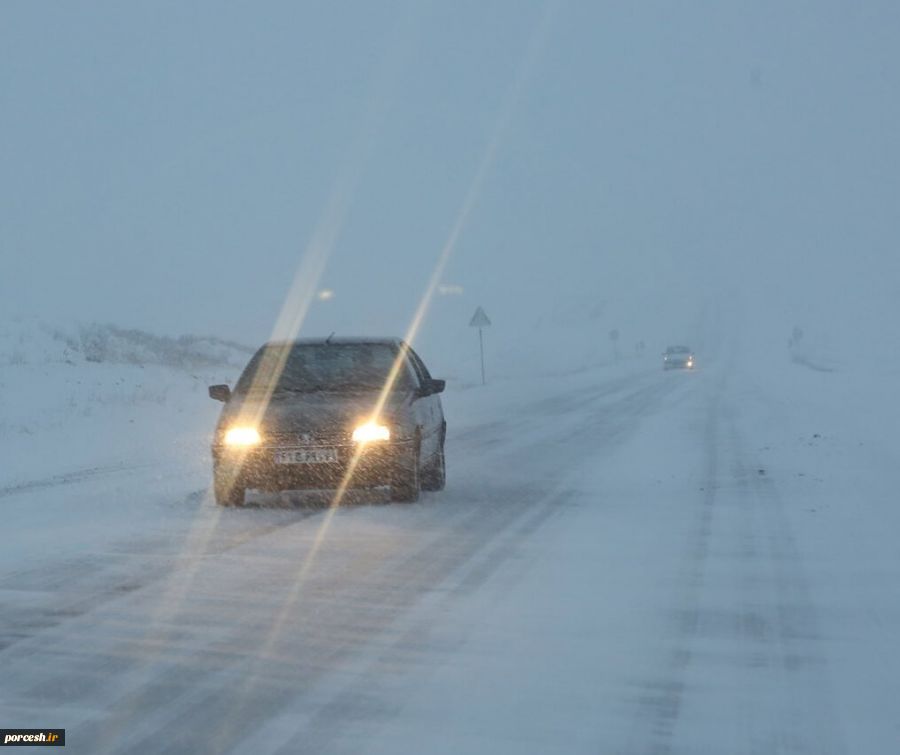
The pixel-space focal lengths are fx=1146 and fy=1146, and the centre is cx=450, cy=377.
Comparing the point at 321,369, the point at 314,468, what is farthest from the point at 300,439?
the point at 321,369

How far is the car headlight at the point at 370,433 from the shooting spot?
10.4 meters

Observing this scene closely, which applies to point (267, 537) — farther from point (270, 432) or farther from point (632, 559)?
point (632, 559)

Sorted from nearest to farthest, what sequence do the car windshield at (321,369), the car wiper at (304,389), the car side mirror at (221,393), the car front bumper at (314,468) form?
the car front bumper at (314,468)
the car side mirror at (221,393)
the car wiper at (304,389)
the car windshield at (321,369)

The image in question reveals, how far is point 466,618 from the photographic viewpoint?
590 cm

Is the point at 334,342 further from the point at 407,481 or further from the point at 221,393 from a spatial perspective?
the point at 407,481

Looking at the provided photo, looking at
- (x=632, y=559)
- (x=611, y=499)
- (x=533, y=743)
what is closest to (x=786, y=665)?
(x=533, y=743)

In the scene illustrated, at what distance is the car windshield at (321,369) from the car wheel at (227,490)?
3.70 feet

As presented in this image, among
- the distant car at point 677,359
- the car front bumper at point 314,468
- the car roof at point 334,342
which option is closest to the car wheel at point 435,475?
the car front bumper at point 314,468

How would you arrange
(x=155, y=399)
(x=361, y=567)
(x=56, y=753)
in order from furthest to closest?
1. (x=155, y=399)
2. (x=361, y=567)
3. (x=56, y=753)

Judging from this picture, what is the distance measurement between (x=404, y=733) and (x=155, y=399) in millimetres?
21800

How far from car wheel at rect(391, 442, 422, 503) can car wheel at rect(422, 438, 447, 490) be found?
834 mm

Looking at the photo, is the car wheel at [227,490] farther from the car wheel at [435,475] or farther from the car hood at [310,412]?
the car wheel at [435,475]

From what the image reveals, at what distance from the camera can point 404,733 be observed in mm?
4117

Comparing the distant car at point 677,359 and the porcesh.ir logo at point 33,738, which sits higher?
the distant car at point 677,359
